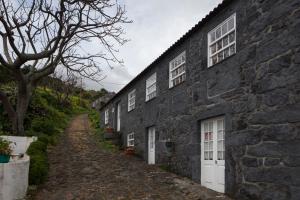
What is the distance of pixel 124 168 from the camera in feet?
48.2

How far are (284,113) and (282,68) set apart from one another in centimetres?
94

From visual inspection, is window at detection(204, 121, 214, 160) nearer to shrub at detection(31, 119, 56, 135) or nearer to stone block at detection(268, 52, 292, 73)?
stone block at detection(268, 52, 292, 73)

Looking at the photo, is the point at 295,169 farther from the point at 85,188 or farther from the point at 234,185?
the point at 85,188

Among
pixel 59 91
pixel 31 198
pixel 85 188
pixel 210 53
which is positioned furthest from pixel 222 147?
pixel 59 91

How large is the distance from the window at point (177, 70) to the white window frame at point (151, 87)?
212 centimetres

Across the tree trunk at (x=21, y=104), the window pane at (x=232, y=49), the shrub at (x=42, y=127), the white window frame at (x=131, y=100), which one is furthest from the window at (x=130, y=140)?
the window pane at (x=232, y=49)

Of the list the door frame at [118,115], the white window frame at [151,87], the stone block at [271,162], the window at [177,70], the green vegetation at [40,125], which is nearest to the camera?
the stone block at [271,162]

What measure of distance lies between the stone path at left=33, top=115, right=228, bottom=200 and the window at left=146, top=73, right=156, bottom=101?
3.01m

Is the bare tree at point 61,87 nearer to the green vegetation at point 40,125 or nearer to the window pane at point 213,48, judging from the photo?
the green vegetation at point 40,125

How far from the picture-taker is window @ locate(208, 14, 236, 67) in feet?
33.4

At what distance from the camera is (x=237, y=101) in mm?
9555

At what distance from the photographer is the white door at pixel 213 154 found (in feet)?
34.4

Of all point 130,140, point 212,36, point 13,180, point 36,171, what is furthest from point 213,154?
point 130,140

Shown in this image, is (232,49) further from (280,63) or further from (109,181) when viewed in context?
(109,181)
